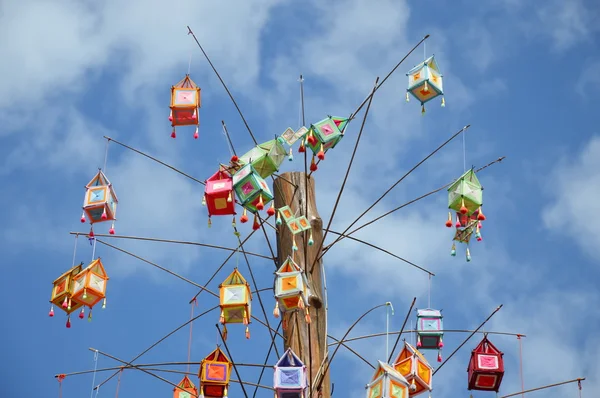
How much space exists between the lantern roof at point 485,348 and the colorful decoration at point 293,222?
8.50ft

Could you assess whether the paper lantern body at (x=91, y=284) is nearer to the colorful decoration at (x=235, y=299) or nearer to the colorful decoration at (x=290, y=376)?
the colorful decoration at (x=235, y=299)

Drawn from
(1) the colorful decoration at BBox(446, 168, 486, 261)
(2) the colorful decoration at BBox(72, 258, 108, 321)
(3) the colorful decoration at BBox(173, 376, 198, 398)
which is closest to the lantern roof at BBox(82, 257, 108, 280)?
(2) the colorful decoration at BBox(72, 258, 108, 321)

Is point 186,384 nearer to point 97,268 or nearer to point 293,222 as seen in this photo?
point 97,268

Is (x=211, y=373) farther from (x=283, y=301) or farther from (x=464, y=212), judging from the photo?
(x=464, y=212)

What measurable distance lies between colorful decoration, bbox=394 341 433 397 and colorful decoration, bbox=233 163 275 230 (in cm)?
173

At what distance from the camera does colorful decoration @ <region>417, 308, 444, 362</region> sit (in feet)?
32.1

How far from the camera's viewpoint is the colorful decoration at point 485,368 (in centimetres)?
980

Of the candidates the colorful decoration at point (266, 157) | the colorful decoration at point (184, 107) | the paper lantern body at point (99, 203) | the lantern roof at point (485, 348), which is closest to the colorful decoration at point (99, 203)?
the paper lantern body at point (99, 203)

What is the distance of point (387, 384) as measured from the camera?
794 centimetres

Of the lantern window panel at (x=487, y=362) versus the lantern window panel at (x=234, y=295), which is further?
the lantern window panel at (x=487, y=362)

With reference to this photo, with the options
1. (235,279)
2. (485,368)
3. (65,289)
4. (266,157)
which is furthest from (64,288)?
(485,368)

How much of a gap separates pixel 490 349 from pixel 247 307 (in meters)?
2.57

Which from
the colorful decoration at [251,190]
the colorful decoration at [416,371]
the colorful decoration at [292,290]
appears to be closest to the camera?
the colorful decoration at [292,290]

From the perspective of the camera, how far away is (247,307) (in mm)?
8789
